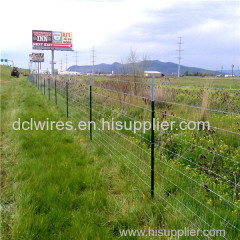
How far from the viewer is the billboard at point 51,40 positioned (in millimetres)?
67812

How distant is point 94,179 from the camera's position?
4.33 metres

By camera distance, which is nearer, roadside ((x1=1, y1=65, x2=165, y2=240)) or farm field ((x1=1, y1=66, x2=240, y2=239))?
farm field ((x1=1, y1=66, x2=240, y2=239))

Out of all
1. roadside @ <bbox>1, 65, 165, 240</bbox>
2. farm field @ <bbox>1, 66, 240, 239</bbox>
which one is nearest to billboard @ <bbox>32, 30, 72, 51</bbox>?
roadside @ <bbox>1, 65, 165, 240</bbox>

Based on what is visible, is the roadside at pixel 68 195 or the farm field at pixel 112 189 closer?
the farm field at pixel 112 189

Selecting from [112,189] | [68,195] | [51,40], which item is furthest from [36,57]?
[68,195]

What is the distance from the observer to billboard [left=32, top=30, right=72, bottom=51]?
6781cm

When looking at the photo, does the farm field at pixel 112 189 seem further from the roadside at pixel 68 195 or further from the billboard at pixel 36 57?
the billboard at pixel 36 57

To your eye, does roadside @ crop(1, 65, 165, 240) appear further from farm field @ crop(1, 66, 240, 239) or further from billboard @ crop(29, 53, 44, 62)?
billboard @ crop(29, 53, 44, 62)

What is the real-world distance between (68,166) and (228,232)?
2.91m

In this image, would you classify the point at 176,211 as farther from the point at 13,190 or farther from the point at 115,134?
the point at 115,134

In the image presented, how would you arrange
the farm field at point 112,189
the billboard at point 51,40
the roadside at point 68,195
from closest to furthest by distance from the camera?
the farm field at point 112,189 < the roadside at point 68,195 < the billboard at point 51,40

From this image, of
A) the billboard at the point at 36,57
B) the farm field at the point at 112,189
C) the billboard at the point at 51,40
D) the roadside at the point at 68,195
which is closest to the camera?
the farm field at the point at 112,189

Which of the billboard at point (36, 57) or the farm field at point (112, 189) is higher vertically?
the billboard at point (36, 57)

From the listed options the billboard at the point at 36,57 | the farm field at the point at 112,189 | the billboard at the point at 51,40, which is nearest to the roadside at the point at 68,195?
the farm field at the point at 112,189
